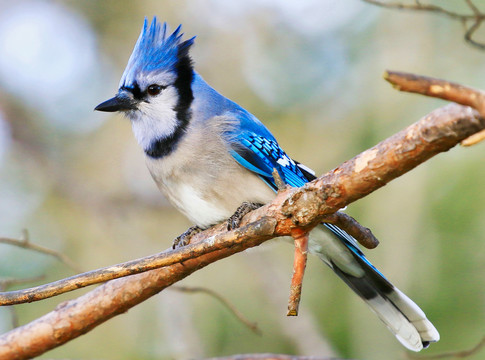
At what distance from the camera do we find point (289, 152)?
5.25 m

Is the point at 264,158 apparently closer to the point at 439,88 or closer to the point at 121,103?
the point at 121,103

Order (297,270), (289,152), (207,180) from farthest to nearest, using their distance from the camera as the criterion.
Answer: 1. (289,152)
2. (207,180)
3. (297,270)

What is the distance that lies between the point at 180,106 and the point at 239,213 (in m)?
0.73

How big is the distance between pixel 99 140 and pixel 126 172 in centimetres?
44

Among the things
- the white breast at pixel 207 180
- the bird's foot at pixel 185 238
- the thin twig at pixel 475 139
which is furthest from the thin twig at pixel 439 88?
the bird's foot at pixel 185 238

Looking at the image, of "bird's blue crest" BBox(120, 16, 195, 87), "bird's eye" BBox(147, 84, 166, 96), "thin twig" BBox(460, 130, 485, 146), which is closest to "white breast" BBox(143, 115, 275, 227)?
"bird's eye" BBox(147, 84, 166, 96)

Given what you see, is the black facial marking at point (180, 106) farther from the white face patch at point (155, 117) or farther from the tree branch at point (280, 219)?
the tree branch at point (280, 219)

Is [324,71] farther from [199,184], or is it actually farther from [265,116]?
[199,184]

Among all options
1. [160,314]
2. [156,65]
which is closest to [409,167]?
[156,65]

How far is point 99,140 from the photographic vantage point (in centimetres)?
589

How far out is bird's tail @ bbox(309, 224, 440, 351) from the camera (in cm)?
271

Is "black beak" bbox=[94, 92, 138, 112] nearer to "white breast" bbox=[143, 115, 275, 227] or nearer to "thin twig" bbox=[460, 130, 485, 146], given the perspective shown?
"white breast" bbox=[143, 115, 275, 227]

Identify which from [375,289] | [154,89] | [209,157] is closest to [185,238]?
[209,157]

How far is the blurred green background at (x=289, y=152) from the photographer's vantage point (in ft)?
13.2
